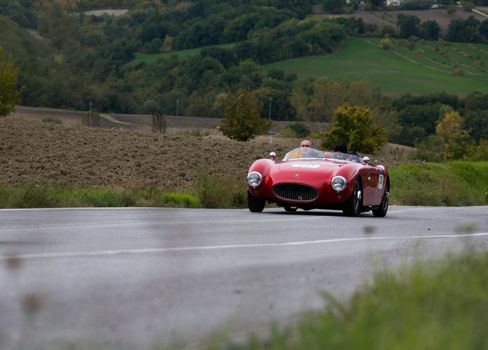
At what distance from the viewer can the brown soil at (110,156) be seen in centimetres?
3775

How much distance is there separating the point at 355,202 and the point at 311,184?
1030 millimetres

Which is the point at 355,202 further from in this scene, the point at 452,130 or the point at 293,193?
the point at 452,130

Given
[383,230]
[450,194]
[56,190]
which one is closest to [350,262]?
[383,230]

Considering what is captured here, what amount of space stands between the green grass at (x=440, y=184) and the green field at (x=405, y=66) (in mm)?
98105

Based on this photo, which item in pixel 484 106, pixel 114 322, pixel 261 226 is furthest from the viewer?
pixel 484 106

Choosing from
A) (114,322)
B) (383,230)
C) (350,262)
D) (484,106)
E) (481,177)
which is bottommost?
(484,106)

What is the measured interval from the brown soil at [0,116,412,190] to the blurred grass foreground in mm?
21067

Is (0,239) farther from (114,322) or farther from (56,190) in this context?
(56,190)

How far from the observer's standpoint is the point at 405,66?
582 ft

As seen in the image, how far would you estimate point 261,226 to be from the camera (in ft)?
54.3

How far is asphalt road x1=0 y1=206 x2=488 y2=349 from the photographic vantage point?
262 inches

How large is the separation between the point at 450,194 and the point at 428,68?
137m

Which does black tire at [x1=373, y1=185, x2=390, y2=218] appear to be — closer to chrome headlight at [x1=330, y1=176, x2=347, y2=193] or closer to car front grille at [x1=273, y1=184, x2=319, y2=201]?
chrome headlight at [x1=330, y1=176, x2=347, y2=193]

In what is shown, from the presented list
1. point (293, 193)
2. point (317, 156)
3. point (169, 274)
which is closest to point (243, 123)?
point (317, 156)
